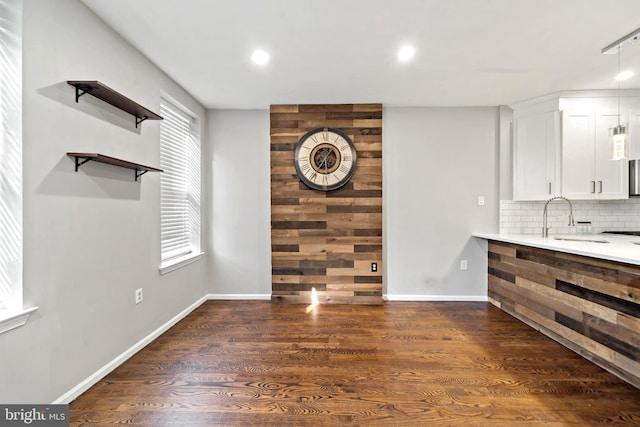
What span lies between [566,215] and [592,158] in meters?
0.72

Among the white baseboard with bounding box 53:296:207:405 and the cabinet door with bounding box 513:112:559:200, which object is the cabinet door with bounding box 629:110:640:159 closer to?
the cabinet door with bounding box 513:112:559:200

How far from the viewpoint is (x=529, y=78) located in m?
2.96

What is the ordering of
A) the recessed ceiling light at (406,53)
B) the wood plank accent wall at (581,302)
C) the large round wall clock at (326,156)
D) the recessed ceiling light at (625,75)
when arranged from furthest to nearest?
the large round wall clock at (326,156)
the recessed ceiling light at (625,75)
the recessed ceiling light at (406,53)
the wood plank accent wall at (581,302)

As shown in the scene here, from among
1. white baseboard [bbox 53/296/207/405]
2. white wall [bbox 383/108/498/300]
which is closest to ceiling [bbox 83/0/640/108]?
white wall [bbox 383/108/498/300]

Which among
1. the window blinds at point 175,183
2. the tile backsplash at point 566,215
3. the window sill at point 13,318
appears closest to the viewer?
the window sill at point 13,318

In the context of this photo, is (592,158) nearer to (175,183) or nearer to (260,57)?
(260,57)

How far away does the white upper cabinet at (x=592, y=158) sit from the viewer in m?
3.32

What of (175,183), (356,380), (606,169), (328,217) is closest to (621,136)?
(606,169)

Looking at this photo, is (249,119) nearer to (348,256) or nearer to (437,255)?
(348,256)

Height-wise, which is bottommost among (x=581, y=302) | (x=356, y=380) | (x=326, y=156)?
(x=356, y=380)

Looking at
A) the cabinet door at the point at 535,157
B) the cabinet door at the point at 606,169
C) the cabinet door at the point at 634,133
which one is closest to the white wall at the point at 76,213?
the cabinet door at the point at 535,157

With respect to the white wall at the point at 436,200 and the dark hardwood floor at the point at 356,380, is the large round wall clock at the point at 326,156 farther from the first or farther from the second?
the dark hardwood floor at the point at 356,380

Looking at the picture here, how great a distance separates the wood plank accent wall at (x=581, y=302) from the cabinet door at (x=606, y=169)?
126cm

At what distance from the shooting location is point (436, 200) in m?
3.83
